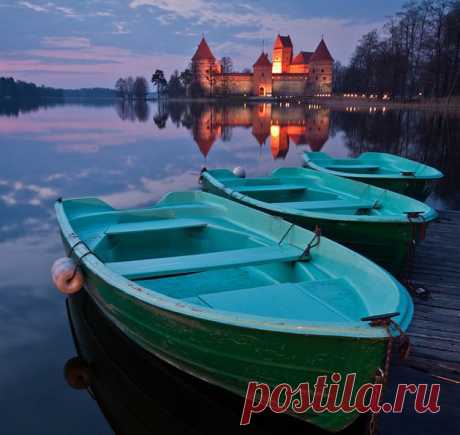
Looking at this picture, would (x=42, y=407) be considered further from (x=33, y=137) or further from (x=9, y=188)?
(x=33, y=137)

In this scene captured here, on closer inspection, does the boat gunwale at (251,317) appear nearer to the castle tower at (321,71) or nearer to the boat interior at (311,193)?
the boat interior at (311,193)

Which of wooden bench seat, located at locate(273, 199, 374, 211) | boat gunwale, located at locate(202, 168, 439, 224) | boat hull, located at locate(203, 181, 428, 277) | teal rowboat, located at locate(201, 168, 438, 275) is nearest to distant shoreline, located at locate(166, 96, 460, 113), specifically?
teal rowboat, located at locate(201, 168, 438, 275)

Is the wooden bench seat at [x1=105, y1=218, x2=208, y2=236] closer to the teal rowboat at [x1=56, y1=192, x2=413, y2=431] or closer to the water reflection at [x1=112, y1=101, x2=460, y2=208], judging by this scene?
the teal rowboat at [x1=56, y1=192, x2=413, y2=431]

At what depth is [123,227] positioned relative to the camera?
210 inches

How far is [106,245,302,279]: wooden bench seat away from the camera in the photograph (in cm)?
388

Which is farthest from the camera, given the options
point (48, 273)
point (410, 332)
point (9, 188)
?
point (9, 188)

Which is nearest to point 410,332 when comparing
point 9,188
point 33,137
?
point 9,188

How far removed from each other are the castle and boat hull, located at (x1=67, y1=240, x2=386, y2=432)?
89.8m

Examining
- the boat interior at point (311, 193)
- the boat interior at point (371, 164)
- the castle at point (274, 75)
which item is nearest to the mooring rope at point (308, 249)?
the boat interior at point (311, 193)

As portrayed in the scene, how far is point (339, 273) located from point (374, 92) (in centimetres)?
6444

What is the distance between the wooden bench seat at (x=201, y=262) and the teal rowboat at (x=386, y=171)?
4.86 meters

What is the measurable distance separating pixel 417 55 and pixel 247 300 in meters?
60.9

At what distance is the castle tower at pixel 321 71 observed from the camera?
283ft

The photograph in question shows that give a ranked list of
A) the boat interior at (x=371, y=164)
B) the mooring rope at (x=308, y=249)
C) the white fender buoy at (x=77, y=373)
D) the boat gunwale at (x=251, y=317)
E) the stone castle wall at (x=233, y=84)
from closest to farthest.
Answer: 1. the boat gunwale at (x=251, y=317)
2. the mooring rope at (x=308, y=249)
3. the white fender buoy at (x=77, y=373)
4. the boat interior at (x=371, y=164)
5. the stone castle wall at (x=233, y=84)
